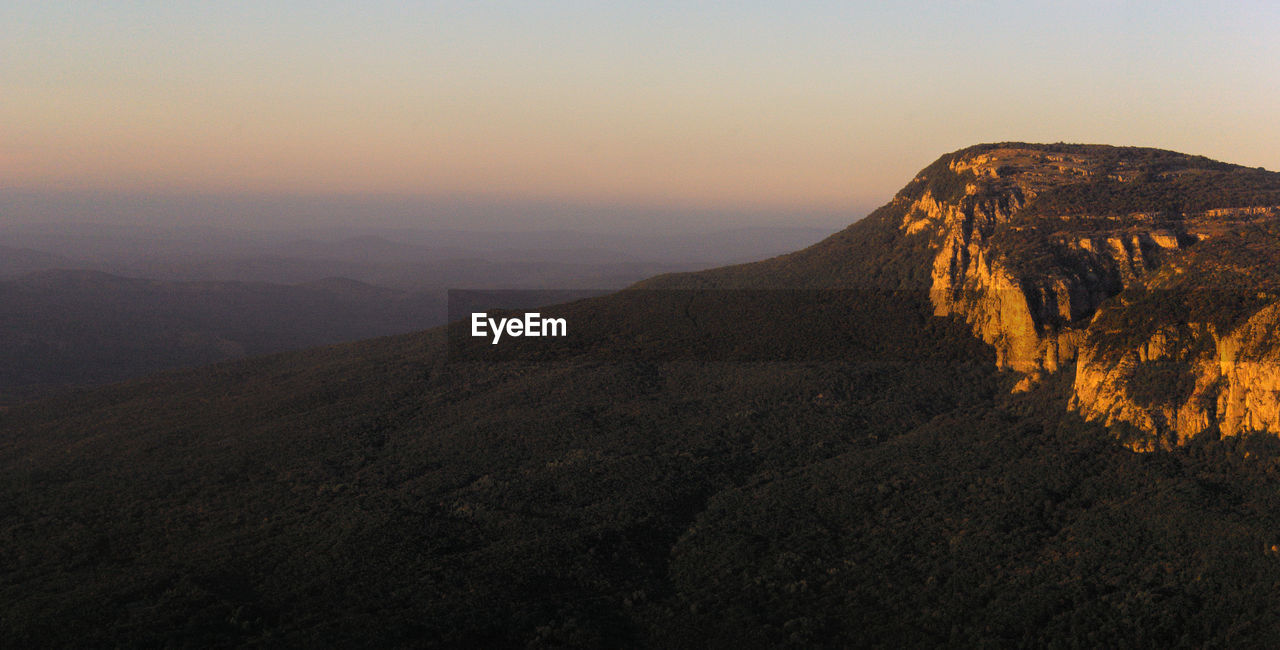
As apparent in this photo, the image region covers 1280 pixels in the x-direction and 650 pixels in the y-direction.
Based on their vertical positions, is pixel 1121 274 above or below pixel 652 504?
above

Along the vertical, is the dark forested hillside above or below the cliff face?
below

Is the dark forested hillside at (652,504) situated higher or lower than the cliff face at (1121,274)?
lower

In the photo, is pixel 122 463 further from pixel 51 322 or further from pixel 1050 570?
pixel 51 322

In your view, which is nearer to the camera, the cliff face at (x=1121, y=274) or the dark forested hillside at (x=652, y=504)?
the dark forested hillside at (x=652, y=504)

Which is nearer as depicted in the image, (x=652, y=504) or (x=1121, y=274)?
(x=652, y=504)

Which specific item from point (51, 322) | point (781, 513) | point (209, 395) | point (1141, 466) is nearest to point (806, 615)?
point (781, 513)
